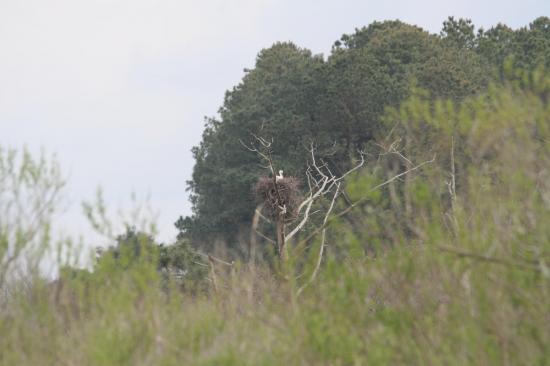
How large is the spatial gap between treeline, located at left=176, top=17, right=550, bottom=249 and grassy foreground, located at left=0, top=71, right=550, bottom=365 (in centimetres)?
2051

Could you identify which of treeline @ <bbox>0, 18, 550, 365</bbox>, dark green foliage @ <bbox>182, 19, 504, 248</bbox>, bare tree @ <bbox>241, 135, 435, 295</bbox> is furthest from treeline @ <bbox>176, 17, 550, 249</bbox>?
treeline @ <bbox>0, 18, 550, 365</bbox>

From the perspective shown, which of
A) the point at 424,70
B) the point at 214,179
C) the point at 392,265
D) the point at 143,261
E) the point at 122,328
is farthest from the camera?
Result: the point at 214,179

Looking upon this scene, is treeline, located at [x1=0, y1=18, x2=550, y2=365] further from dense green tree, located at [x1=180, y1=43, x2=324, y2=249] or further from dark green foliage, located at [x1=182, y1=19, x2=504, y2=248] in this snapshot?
dense green tree, located at [x1=180, y1=43, x2=324, y2=249]

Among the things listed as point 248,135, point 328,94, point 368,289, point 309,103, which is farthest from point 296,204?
point 248,135

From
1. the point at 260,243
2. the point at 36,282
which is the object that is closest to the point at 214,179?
the point at 260,243

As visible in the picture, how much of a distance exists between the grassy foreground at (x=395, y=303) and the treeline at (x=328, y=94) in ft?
67.3

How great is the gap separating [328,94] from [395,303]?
23.9m

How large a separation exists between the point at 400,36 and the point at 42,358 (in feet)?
92.0

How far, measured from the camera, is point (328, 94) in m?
30.6

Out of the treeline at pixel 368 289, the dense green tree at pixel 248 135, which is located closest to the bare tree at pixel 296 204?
the treeline at pixel 368 289

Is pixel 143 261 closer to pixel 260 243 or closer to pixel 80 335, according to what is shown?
pixel 80 335

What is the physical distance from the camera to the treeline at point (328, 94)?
30031mm

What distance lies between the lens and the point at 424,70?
30.3m

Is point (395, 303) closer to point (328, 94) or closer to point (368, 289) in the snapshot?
point (368, 289)
